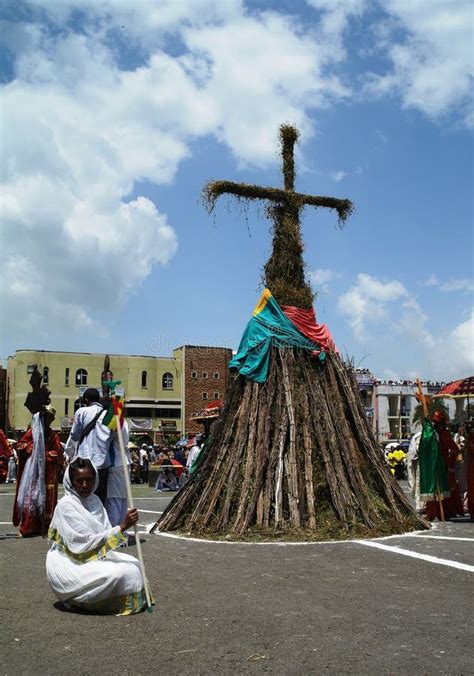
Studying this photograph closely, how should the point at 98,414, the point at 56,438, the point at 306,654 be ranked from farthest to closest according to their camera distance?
the point at 56,438, the point at 98,414, the point at 306,654

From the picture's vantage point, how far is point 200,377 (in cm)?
6191

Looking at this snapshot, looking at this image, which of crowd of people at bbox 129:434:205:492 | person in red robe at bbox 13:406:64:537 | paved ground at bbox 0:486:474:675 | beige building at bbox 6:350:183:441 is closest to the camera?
paved ground at bbox 0:486:474:675

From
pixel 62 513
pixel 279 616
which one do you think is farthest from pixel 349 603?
pixel 62 513

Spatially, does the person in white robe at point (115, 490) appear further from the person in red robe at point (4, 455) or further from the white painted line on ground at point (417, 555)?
the white painted line on ground at point (417, 555)

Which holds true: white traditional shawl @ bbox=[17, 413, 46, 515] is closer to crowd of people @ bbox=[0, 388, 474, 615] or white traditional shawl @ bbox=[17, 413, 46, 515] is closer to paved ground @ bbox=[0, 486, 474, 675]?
crowd of people @ bbox=[0, 388, 474, 615]

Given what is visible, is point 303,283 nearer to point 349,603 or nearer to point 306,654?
point 349,603

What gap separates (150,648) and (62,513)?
4.40 ft

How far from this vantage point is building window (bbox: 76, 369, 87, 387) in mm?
59344

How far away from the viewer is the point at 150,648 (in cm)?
450

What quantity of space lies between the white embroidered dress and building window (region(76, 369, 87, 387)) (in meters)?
55.1

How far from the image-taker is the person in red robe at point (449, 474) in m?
11.7

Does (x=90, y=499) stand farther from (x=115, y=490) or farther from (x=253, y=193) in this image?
(x=253, y=193)

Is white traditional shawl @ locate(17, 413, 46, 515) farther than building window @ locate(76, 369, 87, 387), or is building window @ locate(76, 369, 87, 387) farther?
building window @ locate(76, 369, 87, 387)

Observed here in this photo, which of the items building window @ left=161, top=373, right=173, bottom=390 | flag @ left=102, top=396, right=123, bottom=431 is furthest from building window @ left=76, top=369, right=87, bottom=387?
flag @ left=102, top=396, right=123, bottom=431
